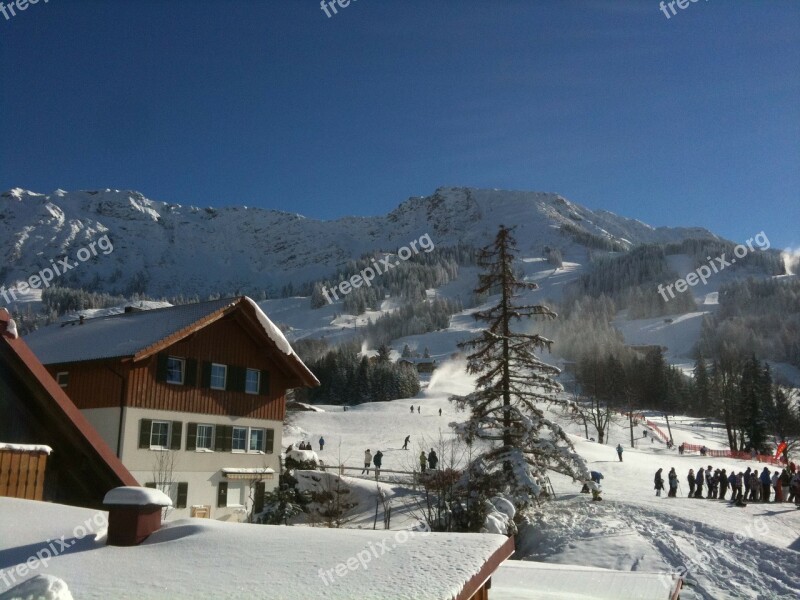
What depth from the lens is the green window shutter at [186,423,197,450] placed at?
26766 millimetres

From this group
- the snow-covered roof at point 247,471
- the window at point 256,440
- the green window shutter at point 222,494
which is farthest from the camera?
the window at point 256,440

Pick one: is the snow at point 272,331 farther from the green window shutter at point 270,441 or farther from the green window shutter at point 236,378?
the green window shutter at point 270,441

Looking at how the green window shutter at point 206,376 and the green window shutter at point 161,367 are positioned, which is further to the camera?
the green window shutter at point 206,376

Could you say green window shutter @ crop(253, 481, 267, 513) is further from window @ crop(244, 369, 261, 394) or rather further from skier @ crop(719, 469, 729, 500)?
skier @ crop(719, 469, 729, 500)

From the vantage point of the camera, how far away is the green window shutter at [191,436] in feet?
87.8

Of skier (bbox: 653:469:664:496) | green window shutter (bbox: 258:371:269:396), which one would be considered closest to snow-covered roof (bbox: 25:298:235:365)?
green window shutter (bbox: 258:371:269:396)

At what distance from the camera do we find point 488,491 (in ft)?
85.0

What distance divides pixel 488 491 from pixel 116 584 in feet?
72.8

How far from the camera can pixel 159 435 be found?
25953 millimetres

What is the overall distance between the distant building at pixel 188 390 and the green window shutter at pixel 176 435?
1.5 inches

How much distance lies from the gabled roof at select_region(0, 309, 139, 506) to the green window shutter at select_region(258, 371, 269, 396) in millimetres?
21975

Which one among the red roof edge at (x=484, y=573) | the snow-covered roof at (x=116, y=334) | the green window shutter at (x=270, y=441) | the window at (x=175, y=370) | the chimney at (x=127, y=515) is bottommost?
the green window shutter at (x=270, y=441)

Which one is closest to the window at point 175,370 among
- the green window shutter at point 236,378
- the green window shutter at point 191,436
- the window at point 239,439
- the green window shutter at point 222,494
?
the green window shutter at point 191,436

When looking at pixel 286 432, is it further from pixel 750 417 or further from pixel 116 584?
pixel 116 584
